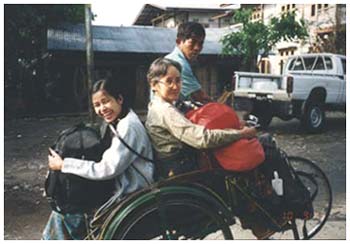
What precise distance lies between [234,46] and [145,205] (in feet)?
45.2

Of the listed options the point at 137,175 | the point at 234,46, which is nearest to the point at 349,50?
the point at 137,175

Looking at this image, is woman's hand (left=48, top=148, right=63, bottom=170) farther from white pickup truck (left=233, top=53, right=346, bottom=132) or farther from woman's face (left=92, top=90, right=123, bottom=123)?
white pickup truck (left=233, top=53, right=346, bottom=132)

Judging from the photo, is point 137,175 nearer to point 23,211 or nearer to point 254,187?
point 254,187

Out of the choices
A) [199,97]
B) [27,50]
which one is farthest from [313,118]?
[27,50]

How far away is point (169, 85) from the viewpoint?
2350 millimetres

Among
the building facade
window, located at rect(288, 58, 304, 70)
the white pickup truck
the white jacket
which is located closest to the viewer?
the white jacket

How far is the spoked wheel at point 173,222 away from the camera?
2.23 metres

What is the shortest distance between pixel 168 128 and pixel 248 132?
0.42m

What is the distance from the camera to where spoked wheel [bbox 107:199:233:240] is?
2234 millimetres

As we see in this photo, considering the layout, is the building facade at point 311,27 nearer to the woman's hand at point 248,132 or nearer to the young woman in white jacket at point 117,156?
the woman's hand at point 248,132

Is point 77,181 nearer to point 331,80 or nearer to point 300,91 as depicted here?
point 300,91

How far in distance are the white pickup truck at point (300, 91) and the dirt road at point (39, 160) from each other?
1.51 feet

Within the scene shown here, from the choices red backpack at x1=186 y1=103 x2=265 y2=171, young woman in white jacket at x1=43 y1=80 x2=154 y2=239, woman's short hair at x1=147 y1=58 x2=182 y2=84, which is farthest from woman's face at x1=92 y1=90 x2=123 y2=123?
red backpack at x1=186 y1=103 x2=265 y2=171

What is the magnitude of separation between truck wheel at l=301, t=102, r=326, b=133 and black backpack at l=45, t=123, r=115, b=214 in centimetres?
733
